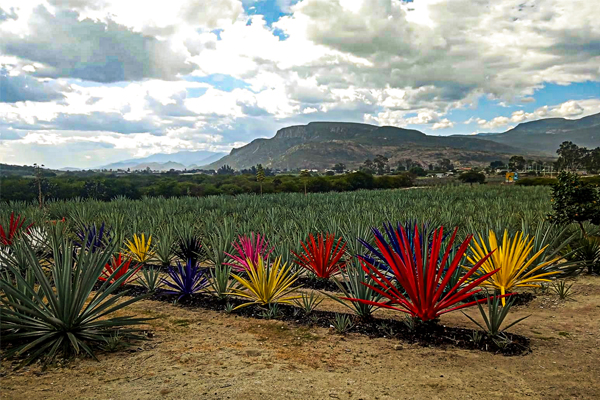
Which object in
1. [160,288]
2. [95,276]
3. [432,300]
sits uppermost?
[95,276]

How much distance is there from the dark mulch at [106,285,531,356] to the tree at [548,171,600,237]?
6174mm

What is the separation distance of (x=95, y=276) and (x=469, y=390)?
A: 3619 mm

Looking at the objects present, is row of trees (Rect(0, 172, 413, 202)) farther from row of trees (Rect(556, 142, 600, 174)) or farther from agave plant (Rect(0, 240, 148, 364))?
row of trees (Rect(556, 142, 600, 174))

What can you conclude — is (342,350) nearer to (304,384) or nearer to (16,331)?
(304,384)

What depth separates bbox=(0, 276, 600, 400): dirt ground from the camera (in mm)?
3064

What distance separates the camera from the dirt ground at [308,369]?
3.06 meters

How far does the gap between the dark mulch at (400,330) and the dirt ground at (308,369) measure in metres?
0.14

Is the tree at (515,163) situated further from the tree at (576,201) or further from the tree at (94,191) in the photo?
the tree at (576,201)

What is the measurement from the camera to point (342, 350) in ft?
12.9

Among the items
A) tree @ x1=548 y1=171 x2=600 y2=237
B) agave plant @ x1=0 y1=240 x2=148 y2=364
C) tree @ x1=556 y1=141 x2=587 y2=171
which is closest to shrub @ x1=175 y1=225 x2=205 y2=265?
agave plant @ x1=0 y1=240 x2=148 y2=364

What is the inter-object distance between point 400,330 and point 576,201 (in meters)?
7.10

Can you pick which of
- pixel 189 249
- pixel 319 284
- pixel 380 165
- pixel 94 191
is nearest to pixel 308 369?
pixel 319 284

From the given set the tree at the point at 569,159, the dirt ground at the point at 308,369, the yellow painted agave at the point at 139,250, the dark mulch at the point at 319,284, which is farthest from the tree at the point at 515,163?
the dirt ground at the point at 308,369

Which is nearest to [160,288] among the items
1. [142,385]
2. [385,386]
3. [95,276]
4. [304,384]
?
[95,276]
